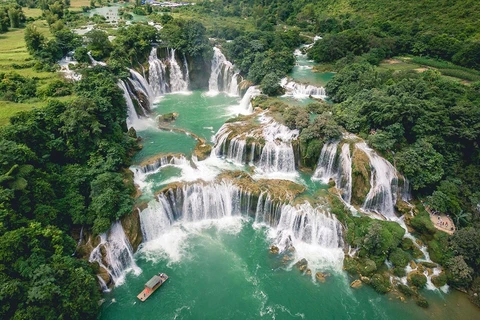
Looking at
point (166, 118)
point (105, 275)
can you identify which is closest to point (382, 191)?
point (105, 275)

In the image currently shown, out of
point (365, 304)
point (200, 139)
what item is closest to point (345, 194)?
point (365, 304)

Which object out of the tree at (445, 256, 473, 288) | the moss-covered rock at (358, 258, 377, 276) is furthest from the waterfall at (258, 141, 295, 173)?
the tree at (445, 256, 473, 288)

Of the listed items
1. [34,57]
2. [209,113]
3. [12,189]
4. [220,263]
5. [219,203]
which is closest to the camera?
[12,189]

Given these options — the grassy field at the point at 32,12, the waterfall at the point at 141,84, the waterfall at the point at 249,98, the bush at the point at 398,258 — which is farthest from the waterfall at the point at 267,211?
the grassy field at the point at 32,12

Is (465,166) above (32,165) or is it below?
below

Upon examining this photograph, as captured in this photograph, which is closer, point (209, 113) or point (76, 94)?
point (76, 94)

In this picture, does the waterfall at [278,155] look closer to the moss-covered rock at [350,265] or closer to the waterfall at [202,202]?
the waterfall at [202,202]

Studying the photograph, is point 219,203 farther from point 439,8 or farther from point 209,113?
point 439,8

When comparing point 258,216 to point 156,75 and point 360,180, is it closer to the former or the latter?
point 360,180
